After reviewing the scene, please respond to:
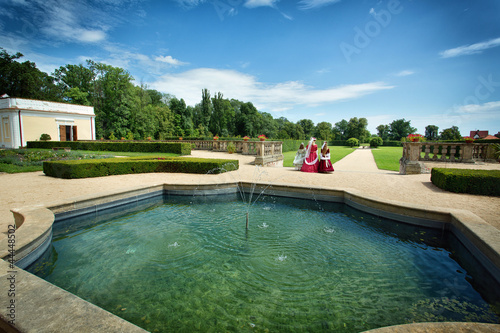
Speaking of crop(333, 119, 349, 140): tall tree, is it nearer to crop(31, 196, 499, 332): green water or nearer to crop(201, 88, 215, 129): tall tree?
crop(201, 88, 215, 129): tall tree

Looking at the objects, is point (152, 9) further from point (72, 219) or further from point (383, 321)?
point (383, 321)

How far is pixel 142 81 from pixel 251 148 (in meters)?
44.9

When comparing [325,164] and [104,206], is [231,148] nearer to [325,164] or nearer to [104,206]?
[325,164]

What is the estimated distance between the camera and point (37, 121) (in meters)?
27.2

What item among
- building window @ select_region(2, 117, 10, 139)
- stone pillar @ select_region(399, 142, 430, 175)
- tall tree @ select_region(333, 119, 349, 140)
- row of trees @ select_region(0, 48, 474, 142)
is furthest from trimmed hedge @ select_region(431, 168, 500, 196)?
tall tree @ select_region(333, 119, 349, 140)

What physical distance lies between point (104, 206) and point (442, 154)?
1700 cm

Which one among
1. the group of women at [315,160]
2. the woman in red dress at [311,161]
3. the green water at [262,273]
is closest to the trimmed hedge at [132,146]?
the group of women at [315,160]

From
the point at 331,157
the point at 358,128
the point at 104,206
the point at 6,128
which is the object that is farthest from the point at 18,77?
the point at 358,128

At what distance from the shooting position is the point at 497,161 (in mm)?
13422

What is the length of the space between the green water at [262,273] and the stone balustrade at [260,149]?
31.4 feet

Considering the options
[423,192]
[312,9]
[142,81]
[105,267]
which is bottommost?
[105,267]

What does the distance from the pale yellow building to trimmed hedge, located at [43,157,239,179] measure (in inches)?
888

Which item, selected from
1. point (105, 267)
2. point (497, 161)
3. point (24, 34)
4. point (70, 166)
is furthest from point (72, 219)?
point (24, 34)

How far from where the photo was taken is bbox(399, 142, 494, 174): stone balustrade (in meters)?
11.6
